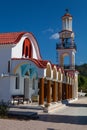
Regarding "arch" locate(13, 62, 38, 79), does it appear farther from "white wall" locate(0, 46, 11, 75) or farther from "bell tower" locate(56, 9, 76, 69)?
"bell tower" locate(56, 9, 76, 69)

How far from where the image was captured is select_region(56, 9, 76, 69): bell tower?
34.0 m

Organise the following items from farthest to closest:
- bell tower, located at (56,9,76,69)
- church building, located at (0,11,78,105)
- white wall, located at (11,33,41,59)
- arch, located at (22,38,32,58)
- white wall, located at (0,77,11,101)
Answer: bell tower, located at (56,9,76,69) → arch, located at (22,38,32,58) → white wall, located at (11,33,41,59) → white wall, located at (0,77,11,101) → church building, located at (0,11,78,105)

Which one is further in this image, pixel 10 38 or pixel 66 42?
pixel 66 42

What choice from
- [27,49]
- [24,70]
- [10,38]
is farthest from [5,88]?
[27,49]

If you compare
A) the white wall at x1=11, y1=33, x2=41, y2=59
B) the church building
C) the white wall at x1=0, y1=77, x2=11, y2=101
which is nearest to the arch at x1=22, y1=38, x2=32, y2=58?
the church building

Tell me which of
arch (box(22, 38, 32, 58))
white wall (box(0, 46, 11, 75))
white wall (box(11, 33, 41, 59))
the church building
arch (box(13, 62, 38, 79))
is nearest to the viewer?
the church building

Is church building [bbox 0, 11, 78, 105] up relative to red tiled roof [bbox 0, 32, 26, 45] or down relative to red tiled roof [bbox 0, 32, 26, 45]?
down

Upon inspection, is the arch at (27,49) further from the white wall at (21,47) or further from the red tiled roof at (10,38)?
the red tiled roof at (10,38)

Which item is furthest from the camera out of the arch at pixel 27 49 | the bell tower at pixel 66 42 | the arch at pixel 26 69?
the bell tower at pixel 66 42

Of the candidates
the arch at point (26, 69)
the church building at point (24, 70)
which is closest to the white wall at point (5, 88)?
the church building at point (24, 70)

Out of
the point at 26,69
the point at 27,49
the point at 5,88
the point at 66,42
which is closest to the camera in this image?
the point at 5,88

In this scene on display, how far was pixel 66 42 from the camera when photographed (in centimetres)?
3478

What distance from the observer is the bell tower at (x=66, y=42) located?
3403 centimetres

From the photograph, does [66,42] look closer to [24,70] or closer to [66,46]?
[66,46]
